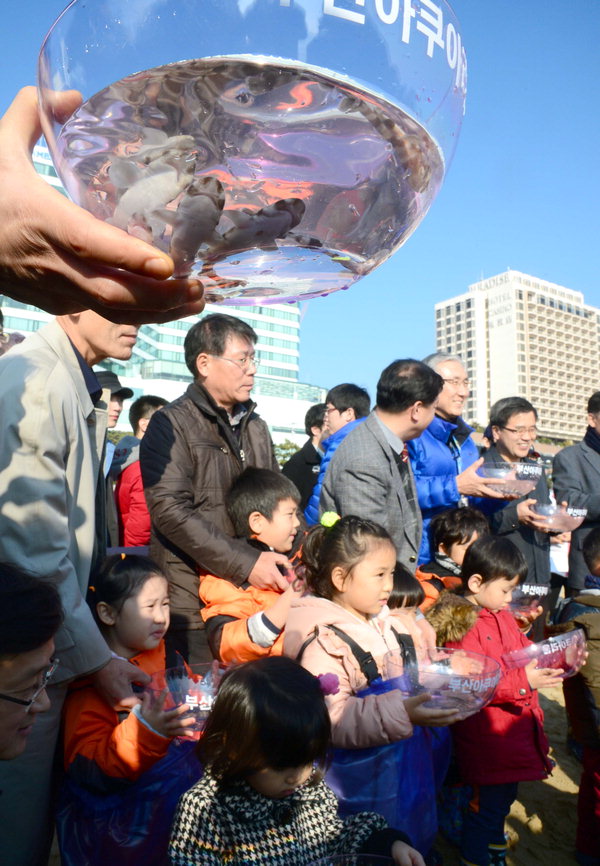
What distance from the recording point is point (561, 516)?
358 centimetres

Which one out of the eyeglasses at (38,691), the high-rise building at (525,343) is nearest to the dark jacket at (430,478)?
the eyeglasses at (38,691)

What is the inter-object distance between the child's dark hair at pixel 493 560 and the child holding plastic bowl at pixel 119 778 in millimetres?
1683

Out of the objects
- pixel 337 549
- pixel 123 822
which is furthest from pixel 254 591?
pixel 123 822

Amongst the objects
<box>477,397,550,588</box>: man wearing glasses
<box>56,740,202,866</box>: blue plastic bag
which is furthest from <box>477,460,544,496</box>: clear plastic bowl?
<box>56,740,202,866</box>: blue plastic bag

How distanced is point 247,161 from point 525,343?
98.9m

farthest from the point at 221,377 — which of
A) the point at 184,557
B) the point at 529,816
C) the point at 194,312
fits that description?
the point at 529,816

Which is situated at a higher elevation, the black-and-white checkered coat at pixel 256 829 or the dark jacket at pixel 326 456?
A: the dark jacket at pixel 326 456

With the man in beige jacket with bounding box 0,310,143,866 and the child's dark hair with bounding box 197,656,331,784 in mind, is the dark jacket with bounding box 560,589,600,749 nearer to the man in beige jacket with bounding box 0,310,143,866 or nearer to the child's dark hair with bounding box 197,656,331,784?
the child's dark hair with bounding box 197,656,331,784

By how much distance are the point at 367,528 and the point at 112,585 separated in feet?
3.05

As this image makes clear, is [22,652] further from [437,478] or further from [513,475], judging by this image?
[513,475]

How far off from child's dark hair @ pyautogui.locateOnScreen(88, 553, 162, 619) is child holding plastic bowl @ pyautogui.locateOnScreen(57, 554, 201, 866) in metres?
0.33

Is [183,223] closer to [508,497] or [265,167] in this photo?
[265,167]

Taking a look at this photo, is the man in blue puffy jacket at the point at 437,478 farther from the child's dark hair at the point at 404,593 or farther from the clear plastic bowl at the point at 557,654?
the clear plastic bowl at the point at 557,654

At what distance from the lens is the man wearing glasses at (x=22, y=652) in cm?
137
